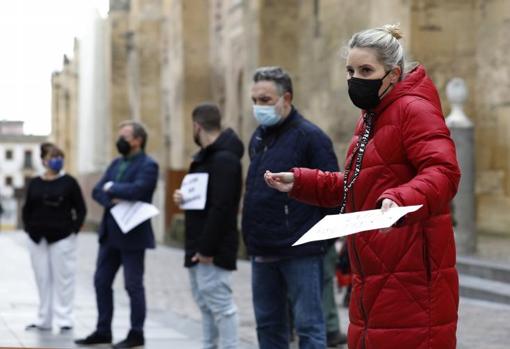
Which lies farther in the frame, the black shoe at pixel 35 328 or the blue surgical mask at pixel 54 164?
the blue surgical mask at pixel 54 164

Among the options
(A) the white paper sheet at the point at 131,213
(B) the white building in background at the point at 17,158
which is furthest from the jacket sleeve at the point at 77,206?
(B) the white building in background at the point at 17,158

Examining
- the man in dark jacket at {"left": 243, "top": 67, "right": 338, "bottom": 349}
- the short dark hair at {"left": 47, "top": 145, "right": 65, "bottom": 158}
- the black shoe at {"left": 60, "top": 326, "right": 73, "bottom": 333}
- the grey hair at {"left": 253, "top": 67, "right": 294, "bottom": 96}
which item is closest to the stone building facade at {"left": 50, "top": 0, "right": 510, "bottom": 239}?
the man in dark jacket at {"left": 243, "top": 67, "right": 338, "bottom": 349}

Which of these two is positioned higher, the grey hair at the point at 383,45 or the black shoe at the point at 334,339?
the grey hair at the point at 383,45

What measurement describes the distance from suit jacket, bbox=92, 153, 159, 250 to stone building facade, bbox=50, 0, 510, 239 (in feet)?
10.1

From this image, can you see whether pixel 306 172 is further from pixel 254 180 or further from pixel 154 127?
pixel 154 127

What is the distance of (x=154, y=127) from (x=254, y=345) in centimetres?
3581

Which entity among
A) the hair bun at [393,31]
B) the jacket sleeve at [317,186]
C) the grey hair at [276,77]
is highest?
the hair bun at [393,31]

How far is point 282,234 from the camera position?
7727mm

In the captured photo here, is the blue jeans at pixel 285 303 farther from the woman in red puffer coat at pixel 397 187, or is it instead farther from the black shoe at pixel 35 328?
the black shoe at pixel 35 328

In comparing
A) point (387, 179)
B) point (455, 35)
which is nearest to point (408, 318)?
point (387, 179)

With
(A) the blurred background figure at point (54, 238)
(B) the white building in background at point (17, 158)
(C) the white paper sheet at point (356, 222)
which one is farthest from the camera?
(B) the white building in background at point (17, 158)

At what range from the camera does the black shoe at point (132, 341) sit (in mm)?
10620

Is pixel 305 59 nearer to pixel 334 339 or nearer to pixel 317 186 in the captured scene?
pixel 334 339

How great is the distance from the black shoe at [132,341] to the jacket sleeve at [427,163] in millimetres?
5932
